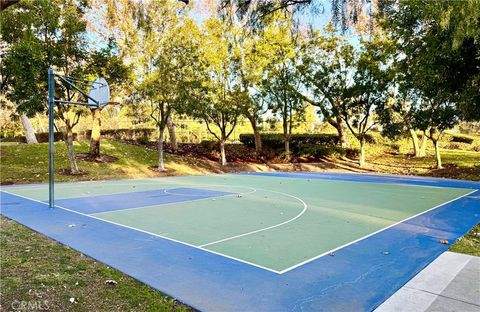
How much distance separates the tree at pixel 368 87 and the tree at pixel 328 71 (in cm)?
39

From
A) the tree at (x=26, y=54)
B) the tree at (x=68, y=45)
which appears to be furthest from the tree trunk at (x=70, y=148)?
the tree at (x=26, y=54)

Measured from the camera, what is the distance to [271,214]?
282 inches

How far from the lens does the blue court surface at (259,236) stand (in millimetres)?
3533

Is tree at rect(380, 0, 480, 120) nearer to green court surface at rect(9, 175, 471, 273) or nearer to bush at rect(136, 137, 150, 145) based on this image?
green court surface at rect(9, 175, 471, 273)

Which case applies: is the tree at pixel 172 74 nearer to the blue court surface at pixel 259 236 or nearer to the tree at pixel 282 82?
the tree at pixel 282 82

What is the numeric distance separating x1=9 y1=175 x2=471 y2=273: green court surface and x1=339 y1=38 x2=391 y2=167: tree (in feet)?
20.8

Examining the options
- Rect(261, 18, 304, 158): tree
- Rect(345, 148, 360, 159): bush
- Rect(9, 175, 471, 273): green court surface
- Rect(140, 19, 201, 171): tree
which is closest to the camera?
Rect(9, 175, 471, 273): green court surface

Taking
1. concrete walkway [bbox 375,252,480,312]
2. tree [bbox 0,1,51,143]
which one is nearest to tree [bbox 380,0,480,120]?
concrete walkway [bbox 375,252,480,312]

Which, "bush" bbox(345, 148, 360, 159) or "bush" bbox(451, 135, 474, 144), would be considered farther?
"bush" bbox(451, 135, 474, 144)

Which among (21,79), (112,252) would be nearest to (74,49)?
(21,79)

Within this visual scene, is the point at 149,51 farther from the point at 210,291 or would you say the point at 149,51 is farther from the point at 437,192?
the point at 210,291

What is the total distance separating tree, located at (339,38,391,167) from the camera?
16.5m

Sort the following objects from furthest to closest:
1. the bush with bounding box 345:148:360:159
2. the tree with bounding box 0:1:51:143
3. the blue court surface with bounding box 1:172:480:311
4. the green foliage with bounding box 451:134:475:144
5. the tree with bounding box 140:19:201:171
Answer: the green foliage with bounding box 451:134:475:144 → the bush with bounding box 345:148:360:159 → the tree with bounding box 140:19:201:171 → the tree with bounding box 0:1:51:143 → the blue court surface with bounding box 1:172:480:311

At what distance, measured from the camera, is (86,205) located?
8055mm
